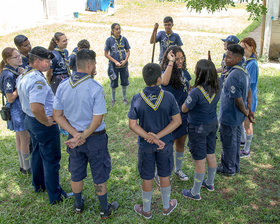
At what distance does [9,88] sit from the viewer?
15.4ft

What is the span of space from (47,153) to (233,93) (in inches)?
119

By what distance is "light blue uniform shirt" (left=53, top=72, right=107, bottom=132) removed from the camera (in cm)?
358

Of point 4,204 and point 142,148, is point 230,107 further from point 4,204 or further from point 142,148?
point 4,204

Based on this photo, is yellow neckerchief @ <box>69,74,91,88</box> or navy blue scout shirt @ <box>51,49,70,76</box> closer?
yellow neckerchief @ <box>69,74,91,88</box>

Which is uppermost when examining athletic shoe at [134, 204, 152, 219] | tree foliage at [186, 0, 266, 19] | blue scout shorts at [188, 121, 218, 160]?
tree foliage at [186, 0, 266, 19]

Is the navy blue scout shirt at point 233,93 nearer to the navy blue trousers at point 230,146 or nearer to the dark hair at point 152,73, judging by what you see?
the navy blue trousers at point 230,146

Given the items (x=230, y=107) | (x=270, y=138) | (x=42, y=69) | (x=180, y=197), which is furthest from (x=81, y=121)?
(x=270, y=138)

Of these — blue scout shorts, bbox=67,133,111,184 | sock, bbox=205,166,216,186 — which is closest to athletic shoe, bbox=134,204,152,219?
blue scout shorts, bbox=67,133,111,184

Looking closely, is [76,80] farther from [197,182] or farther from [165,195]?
[197,182]

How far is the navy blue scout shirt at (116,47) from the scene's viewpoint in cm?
764

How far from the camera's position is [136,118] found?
12.4 feet

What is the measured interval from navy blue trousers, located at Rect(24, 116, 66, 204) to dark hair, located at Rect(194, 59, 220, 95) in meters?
2.22

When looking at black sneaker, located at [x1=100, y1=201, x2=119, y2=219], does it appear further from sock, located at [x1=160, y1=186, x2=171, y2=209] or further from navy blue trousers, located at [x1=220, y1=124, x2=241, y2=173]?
navy blue trousers, located at [x1=220, y1=124, x2=241, y2=173]

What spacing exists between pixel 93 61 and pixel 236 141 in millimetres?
2840
